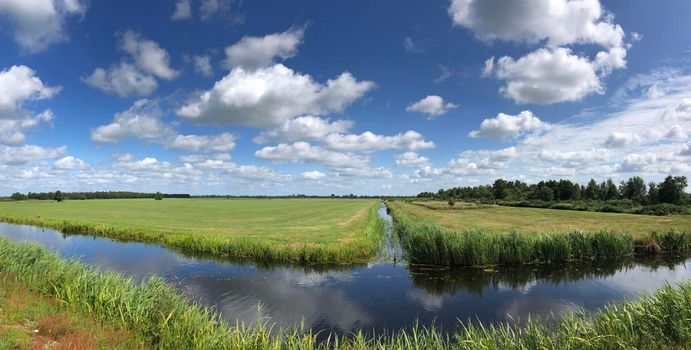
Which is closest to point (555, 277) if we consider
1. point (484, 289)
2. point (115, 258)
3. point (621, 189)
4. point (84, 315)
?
point (484, 289)

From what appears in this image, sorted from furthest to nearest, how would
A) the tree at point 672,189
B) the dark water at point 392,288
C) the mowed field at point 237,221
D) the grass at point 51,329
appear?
the tree at point 672,189, the mowed field at point 237,221, the dark water at point 392,288, the grass at point 51,329

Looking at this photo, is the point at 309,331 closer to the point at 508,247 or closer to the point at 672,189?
the point at 508,247

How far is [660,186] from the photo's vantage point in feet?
287

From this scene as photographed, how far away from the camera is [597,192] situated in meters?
121

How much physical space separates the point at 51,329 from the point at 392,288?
15.8 m

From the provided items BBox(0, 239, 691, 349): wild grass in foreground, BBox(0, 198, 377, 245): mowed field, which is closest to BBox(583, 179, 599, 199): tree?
BBox(0, 198, 377, 245): mowed field

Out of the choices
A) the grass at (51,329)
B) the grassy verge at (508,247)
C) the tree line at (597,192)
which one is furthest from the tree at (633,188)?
the grass at (51,329)

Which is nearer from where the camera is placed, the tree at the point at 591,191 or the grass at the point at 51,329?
the grass at the point at 51,329

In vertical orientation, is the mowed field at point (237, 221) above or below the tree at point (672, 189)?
below

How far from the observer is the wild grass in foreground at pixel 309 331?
9125 millimetres

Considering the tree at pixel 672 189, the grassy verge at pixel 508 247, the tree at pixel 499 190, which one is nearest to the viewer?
the grassy verge at pixel 508 247

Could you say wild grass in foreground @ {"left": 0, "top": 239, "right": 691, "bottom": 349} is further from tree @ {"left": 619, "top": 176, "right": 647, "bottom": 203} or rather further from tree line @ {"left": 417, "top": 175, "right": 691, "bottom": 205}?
tree @ {"left": 619, "top": 176, "right": 647, "bottom": 203}

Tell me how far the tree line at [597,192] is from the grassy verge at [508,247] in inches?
2864

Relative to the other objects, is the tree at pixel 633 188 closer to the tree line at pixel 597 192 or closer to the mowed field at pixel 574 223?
the tree line at pixel 597 192
